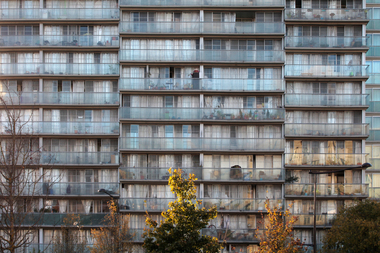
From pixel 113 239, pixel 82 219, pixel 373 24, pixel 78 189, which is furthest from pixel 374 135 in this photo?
pixel 82 219

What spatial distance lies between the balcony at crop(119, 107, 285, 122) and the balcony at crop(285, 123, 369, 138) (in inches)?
57.7

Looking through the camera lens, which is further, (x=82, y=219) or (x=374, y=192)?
(x=374, y=192)

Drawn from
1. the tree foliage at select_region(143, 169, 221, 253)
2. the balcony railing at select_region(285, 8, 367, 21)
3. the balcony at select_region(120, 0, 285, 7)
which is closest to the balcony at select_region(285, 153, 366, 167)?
the balcony railing at select_region(285, 8, 367, 21)

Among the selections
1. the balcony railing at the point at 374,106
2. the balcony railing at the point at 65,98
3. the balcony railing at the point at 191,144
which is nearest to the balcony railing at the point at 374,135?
the balcony railing at the point at 374,106

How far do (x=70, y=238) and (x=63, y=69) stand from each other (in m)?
15.1

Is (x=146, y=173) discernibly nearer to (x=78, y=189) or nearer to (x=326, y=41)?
(x=78, y=189)

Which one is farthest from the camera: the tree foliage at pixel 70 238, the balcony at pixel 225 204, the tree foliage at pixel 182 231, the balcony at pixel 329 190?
the balcony at pixel 329 190

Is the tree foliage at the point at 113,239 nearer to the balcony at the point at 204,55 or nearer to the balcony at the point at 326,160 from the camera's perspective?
the balcony at the point at 204,55

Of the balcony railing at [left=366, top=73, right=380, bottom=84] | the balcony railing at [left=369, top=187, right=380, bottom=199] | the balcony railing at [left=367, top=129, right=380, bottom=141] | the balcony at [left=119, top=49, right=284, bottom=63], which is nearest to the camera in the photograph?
the balcony at [left=119, top=49, right=284, bottom=63]

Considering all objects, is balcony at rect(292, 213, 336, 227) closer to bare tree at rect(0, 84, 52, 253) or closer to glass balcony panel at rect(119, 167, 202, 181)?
glass balcony panel at rect(119, 167, 202, 181)

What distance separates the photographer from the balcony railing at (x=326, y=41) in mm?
33906

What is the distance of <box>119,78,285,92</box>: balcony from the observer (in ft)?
110

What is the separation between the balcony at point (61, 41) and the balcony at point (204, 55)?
2125mm

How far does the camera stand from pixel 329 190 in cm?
3294
